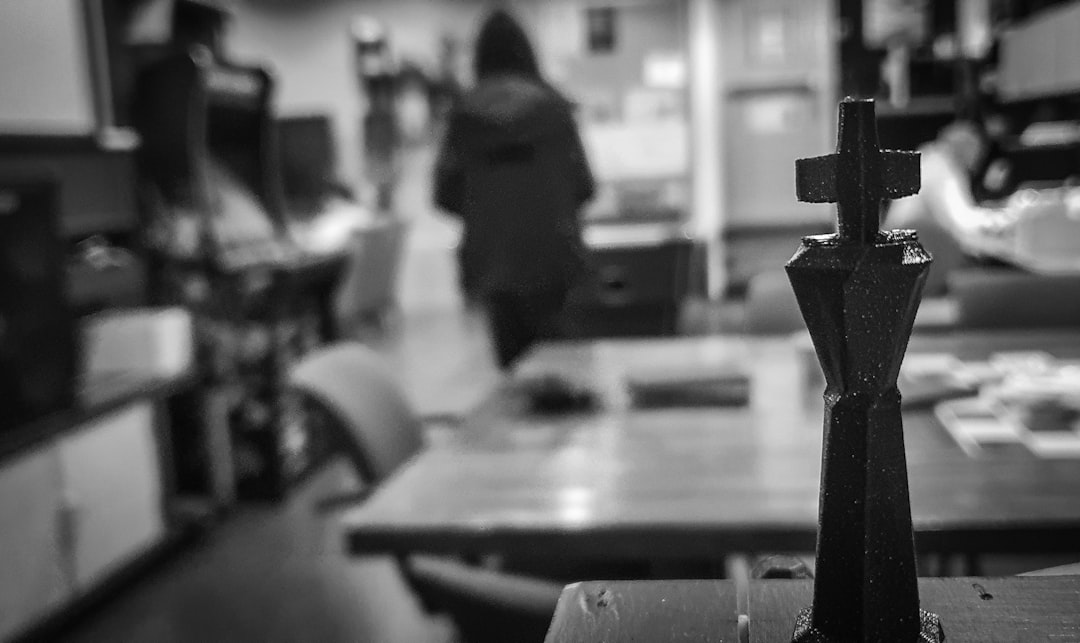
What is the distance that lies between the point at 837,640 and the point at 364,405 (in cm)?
131

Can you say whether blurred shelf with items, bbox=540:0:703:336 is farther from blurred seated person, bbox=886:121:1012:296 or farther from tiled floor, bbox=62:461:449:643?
tiled floor, bbox=62:461:449:643

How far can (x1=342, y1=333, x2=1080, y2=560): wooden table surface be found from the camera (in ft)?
4.00

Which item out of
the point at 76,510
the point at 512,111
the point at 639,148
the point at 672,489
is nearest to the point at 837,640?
the point at 672,489

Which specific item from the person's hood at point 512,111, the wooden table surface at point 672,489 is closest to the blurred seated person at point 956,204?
the person's hood at point 512,111

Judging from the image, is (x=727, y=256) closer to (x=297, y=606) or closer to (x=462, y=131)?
(x=462, y=131)

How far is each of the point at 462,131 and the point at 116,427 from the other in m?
1.54

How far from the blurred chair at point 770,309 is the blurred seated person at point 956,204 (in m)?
0.65

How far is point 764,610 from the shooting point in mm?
661

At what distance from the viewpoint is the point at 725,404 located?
1.87 metres

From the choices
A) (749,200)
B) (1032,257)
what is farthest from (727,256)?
(1032,257)

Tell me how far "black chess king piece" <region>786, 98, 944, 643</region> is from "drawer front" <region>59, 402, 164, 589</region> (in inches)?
109

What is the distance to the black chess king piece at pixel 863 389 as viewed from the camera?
580mm

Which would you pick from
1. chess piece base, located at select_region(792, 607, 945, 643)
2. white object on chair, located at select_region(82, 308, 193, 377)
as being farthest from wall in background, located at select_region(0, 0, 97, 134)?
chess piece base, located at select_region(792, 607, 945, 643)

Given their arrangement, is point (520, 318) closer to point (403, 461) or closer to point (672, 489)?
point (403, 461)
